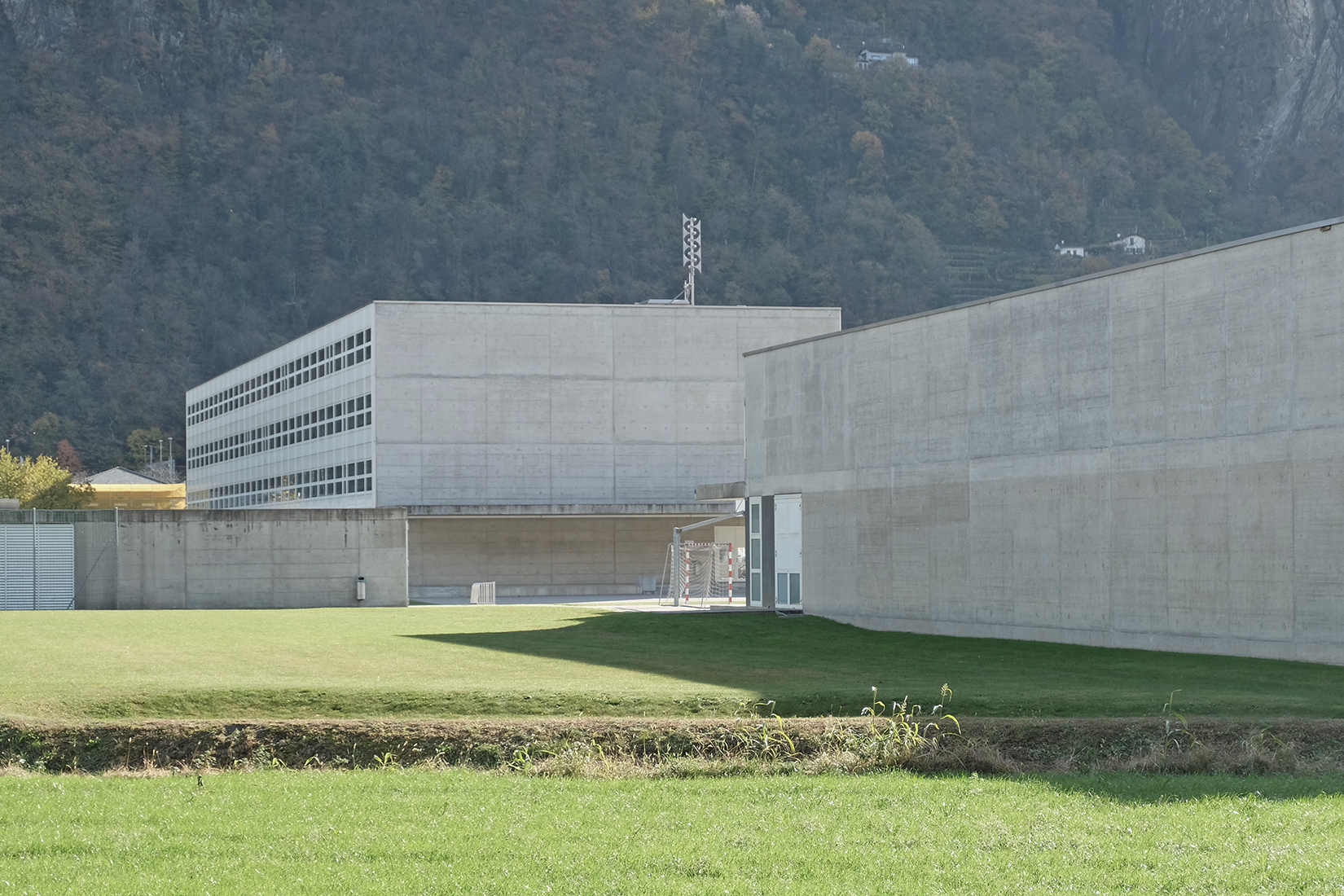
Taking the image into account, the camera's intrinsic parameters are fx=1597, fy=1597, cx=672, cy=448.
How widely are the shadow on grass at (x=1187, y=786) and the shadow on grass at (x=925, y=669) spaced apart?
3.27m

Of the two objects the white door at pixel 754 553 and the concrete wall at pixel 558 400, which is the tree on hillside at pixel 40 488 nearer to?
the concrete wall at pixel 558 400

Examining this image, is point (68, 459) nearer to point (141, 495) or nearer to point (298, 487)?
point (141, 495)

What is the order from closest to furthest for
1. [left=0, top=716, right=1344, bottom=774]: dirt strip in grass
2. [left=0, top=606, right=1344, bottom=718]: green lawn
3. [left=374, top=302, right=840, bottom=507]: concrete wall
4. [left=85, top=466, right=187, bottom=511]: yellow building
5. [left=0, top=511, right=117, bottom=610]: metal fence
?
[left=0, top=716, right=1344, bottom=774]: dirt strip in grass, [left=0, top=606, right=1344, bottom=718]: green lawn, [left=0, top=511, right=117, bottom=610]: metal fence, [left=374, top=302, right=840, bottom=507]: concrete wall, [left=85, top=466, right=187, bottom=511]: yellow building

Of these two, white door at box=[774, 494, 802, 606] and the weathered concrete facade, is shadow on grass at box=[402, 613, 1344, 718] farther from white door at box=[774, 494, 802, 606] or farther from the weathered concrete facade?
the weathered concrete facade

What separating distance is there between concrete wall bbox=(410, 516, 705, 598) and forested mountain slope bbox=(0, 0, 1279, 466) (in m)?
90.7

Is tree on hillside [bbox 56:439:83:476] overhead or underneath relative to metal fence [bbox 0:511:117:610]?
overhead

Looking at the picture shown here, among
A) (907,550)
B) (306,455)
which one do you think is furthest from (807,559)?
(306,455)

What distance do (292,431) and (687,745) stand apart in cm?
6758

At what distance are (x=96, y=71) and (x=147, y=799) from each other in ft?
601

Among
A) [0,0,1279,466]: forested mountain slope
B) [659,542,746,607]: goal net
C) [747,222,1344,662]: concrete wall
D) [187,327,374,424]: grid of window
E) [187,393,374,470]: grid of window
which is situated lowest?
[659,542,746,607]: goal net

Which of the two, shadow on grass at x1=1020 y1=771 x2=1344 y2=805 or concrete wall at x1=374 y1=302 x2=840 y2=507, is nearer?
shadow on grass at x1=1020 y1=771 x2=1344 y2=805

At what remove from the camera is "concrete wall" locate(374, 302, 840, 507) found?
6744 cm

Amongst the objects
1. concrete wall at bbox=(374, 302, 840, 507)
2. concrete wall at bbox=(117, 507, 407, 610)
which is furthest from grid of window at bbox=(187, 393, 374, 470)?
concrete wall at bbox=(117, 507, 407, 610)

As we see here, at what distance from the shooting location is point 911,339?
34406mm
